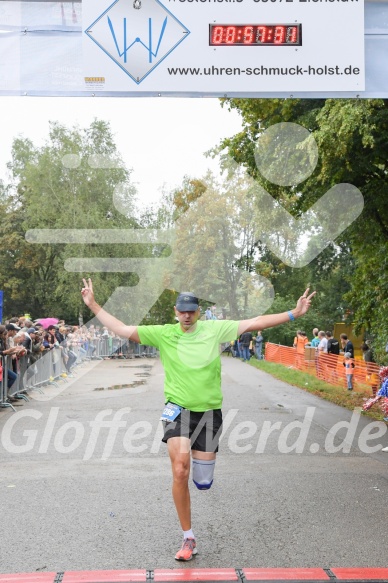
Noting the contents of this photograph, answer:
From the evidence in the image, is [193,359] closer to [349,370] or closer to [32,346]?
[32,346]

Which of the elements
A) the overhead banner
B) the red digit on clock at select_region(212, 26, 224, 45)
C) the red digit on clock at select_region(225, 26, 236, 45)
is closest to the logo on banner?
the overhead banner

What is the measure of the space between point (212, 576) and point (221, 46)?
16.1 feet

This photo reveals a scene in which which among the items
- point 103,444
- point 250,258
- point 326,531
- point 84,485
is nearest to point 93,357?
point 250,258

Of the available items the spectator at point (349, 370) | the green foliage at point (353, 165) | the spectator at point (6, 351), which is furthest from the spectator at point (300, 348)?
the spectator at point (6, 351)

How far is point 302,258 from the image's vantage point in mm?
35438

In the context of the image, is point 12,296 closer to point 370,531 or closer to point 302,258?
point 302,258

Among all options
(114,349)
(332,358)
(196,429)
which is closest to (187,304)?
(196,429)

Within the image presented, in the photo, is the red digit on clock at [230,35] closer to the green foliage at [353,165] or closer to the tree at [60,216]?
the green foliage at [353,165]

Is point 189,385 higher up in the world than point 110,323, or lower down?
lower down

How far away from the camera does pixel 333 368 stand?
2086 cm

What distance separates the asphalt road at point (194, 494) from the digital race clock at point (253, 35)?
4.22 m

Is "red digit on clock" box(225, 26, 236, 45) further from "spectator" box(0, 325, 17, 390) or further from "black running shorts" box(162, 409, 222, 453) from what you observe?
"spectator" box(0, 325, 17, 390)

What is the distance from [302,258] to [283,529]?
2986cm

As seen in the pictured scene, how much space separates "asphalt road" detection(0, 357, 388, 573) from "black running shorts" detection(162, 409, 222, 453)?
0.73 m
